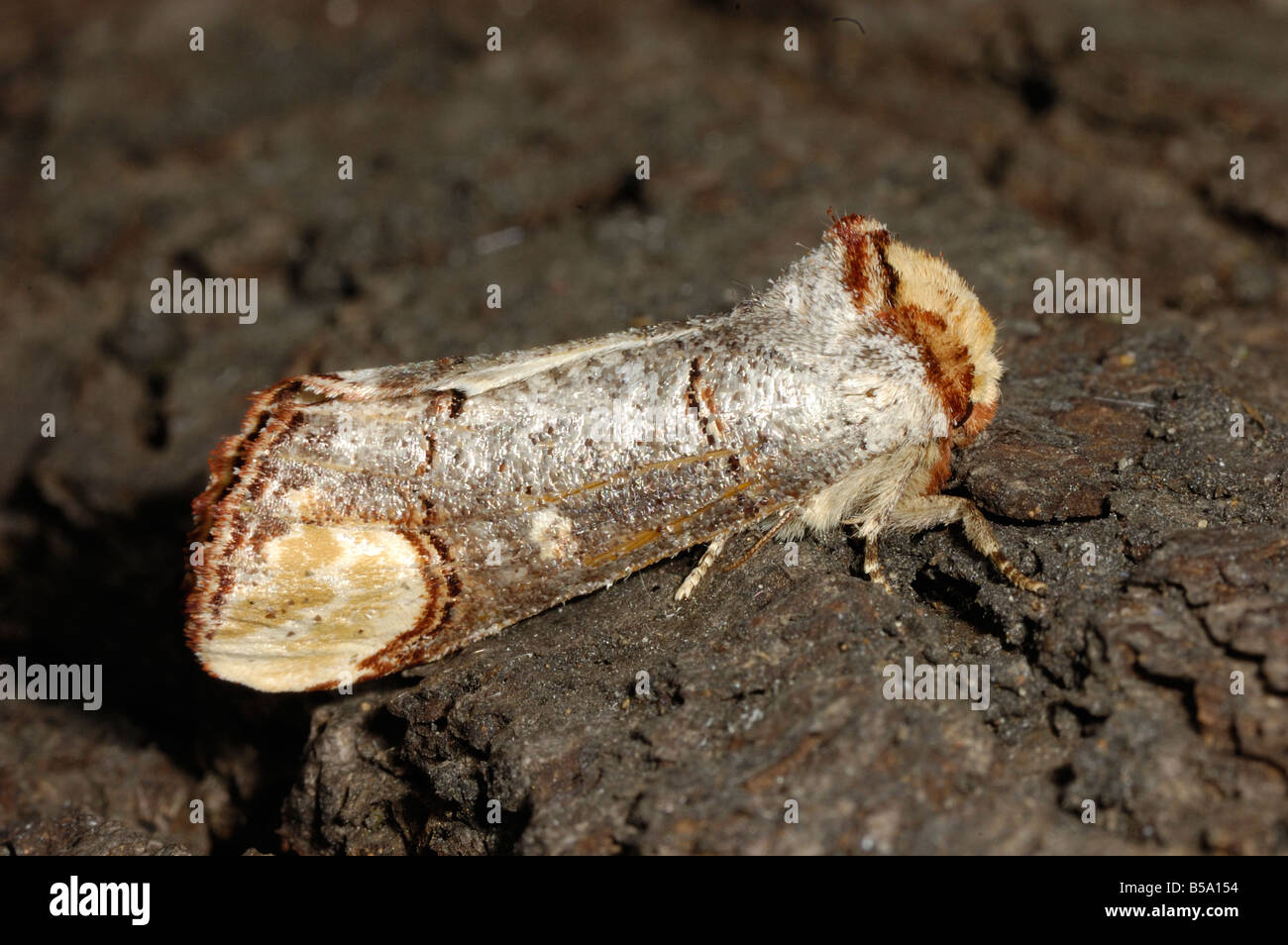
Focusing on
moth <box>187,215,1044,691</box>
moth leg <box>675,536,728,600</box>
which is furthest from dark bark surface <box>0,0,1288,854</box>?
moth <box>187,215,1044,691</box>

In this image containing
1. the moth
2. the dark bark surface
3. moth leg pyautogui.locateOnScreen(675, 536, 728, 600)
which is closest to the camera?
the dark bark surface

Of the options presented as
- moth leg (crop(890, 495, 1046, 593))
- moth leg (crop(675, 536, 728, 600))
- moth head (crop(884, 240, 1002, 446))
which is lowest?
moth leg (crop(675, 536, 728, 600))

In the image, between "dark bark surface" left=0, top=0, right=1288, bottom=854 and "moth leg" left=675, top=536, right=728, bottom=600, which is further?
"moth leg" left=675, top=536, right=728, bottom=600

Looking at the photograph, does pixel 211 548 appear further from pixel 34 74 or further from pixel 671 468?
pixel 34 74

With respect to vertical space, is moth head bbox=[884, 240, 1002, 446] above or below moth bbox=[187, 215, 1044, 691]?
above

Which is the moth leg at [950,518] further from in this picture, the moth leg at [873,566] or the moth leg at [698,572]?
the moth leg at [698,572]

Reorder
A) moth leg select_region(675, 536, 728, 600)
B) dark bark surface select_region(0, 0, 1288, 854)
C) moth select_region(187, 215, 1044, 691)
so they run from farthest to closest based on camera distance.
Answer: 1. moth leg select_region(675, 536, 728, 600)
2. moth select_region(187, 215, 1044, 691)
3. dark bark surface select_region(0, 0, 1288, 854)

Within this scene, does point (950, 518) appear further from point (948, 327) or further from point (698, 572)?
point (698, 572)

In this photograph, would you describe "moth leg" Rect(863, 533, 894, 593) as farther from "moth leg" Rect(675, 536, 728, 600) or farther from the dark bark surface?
"moth leg" Rect(675, 536, 728, 600)

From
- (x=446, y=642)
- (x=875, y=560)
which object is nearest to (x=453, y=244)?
(x=446, y=642)
